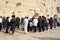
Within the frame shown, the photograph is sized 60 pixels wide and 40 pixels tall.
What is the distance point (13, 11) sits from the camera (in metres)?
27.7

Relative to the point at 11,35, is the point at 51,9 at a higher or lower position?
higher

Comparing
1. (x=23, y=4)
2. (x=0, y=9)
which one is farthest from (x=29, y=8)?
(x=0, y=9)

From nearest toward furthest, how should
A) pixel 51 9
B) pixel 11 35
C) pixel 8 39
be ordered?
pixel 8 39
pixel 11 35
pixel 51 9

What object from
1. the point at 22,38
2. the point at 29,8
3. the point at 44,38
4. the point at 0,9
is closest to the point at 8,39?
the point at 22,38

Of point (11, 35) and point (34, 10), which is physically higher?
point (34, 10)

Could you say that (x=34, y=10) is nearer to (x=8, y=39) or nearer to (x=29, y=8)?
(x=29, y=8)

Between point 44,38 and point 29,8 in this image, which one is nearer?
point 44,38

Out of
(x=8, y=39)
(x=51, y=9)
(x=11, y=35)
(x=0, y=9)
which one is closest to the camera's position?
(x=8, y=39)

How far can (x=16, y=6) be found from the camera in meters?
28.5

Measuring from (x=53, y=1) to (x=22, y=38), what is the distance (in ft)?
63.1

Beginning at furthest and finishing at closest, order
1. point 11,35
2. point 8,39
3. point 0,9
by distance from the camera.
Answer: point 0,9, point 11,35, point 8,39

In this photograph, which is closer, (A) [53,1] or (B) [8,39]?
(B) [8,39]

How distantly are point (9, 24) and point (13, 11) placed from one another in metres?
7.67

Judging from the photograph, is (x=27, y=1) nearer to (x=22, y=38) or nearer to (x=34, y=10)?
(x=34, y=10)
